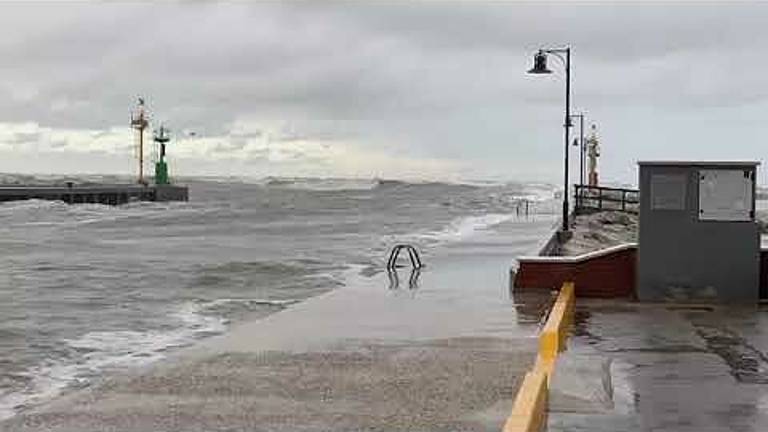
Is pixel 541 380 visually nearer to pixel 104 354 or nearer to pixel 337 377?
pixel 337 377

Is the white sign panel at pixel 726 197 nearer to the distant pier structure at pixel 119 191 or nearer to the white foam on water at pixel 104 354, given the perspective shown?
the white foam on water at pixel 104 354

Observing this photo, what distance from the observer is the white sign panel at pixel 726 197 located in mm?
12586

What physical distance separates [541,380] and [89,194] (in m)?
93.2

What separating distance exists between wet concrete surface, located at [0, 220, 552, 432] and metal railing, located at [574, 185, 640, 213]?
32619mm

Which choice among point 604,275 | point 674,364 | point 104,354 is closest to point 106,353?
point 104,354

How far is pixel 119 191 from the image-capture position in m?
96.9

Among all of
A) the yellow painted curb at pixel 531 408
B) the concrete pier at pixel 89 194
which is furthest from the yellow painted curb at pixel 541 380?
the concrete pier at pixel 89 194

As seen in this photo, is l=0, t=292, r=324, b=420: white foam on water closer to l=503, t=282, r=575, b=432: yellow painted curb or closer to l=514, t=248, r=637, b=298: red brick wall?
l=503, t=282, r=575, b=432: yellow painted curb

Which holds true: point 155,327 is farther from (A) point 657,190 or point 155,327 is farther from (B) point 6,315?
(A) point 657,190

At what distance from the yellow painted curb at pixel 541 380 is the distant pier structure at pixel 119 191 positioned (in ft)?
285

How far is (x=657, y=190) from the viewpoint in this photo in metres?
12.8

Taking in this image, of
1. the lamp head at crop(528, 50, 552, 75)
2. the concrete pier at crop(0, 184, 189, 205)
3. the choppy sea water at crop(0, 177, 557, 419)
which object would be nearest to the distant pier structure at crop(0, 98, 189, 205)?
the concrete pier at crop(0, 184, 189, 205)

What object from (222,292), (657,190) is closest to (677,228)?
(657,190)

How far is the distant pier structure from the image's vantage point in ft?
305
